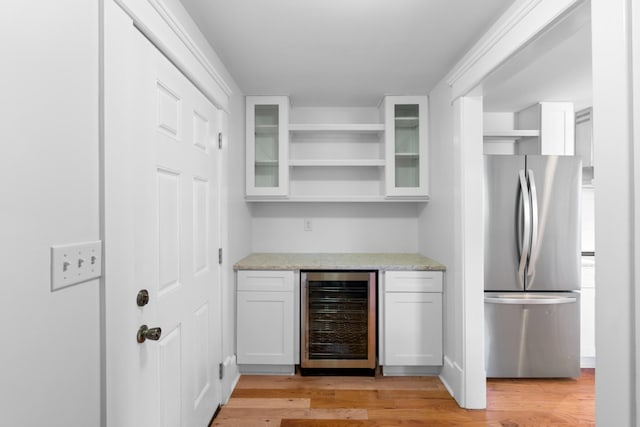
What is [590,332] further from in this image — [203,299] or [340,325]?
[203,299]

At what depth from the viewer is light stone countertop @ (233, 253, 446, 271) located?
2.87m

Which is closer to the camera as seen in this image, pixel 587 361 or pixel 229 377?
pixel 229 377

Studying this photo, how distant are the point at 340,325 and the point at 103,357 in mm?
2022

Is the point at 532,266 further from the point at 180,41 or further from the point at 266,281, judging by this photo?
the point at 180,41

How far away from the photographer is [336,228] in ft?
11.8

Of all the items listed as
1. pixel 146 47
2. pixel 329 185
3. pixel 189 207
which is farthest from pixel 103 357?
pixel 329 185

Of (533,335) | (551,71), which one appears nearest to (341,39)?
(551,71)

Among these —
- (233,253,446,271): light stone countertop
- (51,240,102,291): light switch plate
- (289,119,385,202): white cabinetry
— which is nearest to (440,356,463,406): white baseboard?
(233,253,446,271): light stone countertop

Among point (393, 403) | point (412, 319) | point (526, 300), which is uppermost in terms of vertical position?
point (526, 300)

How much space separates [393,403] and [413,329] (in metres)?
0.58

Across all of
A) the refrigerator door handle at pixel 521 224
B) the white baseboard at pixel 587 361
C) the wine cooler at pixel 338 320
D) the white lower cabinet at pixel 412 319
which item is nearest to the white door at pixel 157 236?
the wine cooler at pixel 338 320

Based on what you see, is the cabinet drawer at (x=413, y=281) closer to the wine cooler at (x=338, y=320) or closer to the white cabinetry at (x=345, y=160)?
→ the wine cooler at (x=338, y=320)

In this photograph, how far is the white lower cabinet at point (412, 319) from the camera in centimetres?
289

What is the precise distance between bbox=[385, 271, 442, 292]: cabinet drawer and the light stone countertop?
0.04 meters
